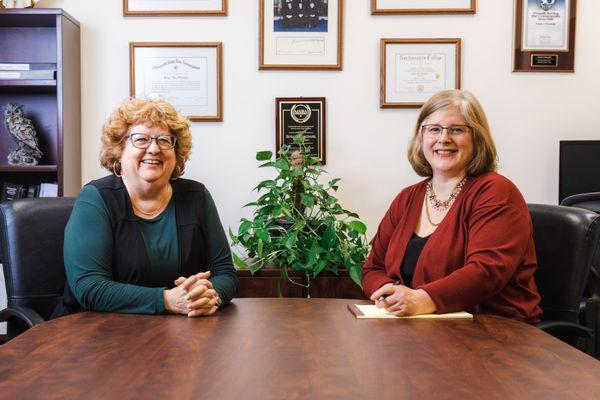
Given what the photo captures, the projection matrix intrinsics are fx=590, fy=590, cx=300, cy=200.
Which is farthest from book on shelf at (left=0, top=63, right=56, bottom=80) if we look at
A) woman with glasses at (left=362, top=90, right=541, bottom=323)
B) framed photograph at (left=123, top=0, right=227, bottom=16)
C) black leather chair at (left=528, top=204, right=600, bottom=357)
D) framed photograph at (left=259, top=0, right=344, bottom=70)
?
black leather chair at (left=528, top=204, right=600, bottom=357)

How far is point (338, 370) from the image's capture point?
1.05 m

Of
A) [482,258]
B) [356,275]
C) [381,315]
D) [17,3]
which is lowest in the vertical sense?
[356,275]

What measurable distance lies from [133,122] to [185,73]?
4.28 feet

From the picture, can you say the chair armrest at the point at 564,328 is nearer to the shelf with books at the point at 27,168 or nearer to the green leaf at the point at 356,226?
the green leaf at the point at 356,226

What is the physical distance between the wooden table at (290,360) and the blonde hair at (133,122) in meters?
0.62

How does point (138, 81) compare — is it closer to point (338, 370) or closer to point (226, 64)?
point (226, 64)

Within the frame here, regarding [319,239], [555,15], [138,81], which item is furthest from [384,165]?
[138,81]

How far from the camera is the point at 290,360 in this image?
1109 mm

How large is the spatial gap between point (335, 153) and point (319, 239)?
2.00 feet

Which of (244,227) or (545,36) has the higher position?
(545,36)

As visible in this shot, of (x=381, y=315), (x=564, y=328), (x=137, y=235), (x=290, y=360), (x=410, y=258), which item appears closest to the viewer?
(x=290, y=360)

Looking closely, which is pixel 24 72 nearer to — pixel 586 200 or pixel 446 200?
pixel 446 200

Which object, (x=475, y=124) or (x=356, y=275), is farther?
(x=356, y=275)

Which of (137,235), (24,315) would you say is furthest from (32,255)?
(137,235)
